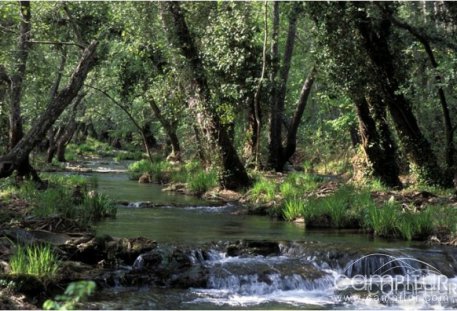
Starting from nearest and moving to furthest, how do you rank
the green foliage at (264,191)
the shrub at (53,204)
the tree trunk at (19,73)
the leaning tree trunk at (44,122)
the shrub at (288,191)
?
the leaning tree trunk at (44,122), the shrub at (53,204), the tree trunk at (19,73), the shrub at (288,191), the green foliage at (264,191)

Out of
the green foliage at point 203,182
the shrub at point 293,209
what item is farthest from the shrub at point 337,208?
the green foliage at point 203,182

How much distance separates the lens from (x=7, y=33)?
15.3 m

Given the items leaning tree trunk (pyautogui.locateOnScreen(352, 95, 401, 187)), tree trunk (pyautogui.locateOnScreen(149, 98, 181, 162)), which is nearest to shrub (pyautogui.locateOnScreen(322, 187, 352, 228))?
leaning tree trunk (pyautogui.locateOnScreen(352, 95, 401, 187))

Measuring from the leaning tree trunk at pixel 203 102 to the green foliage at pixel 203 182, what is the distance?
2.82 ft

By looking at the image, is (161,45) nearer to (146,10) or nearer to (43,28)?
(146,10)

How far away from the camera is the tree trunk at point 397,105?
1698cm

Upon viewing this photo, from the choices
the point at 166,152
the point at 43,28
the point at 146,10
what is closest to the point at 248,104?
the point at 146,10

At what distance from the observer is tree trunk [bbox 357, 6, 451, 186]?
1698 centimetres

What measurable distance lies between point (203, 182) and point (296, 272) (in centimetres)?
1071

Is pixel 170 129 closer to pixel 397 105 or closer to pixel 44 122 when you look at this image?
pixel 397 105

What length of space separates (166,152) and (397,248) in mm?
31601

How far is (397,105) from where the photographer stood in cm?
1734

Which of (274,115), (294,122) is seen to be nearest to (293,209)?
(274,115)

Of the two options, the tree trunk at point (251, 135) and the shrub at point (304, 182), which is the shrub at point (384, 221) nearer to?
the shrub at point (304, 182)
